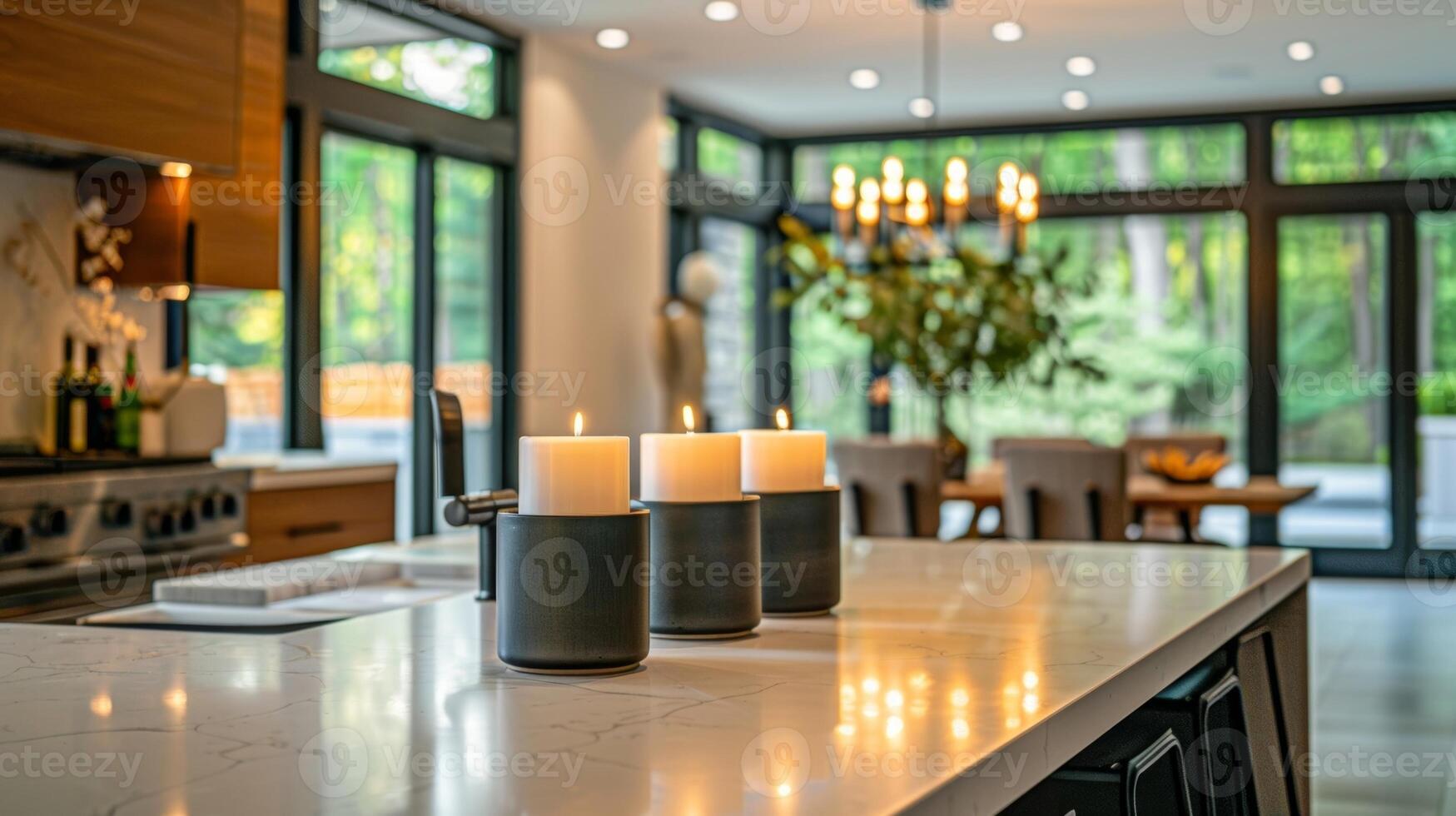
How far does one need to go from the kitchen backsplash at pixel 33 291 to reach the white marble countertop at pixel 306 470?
50 cm

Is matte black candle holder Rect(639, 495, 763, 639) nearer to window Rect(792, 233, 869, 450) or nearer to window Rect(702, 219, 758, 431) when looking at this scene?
window Rect(702, 219, 758, 431)

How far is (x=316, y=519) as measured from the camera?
426 cm

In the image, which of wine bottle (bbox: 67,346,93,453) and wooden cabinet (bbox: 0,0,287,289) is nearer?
wooden cabinet (bbox: 0,0,287,289)

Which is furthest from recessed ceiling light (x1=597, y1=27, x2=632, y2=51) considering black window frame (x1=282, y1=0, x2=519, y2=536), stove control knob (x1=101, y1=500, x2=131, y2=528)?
stove control knob (x1=101, y1=500, x2=131, y2=528)

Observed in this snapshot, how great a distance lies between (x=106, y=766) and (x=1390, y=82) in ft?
26.3

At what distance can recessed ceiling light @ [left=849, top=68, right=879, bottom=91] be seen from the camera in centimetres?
734

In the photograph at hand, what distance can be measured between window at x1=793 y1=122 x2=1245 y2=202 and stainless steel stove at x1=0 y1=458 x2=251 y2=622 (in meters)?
5.74

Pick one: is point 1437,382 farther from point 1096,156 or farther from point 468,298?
point 468,298

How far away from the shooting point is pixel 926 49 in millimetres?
6789

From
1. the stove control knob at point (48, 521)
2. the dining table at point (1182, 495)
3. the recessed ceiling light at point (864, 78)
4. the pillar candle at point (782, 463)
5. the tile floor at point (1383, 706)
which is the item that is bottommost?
the tile floor at point (1383, 706)

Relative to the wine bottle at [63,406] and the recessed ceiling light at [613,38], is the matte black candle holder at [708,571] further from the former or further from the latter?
the recessed ceiling light at [613,38]

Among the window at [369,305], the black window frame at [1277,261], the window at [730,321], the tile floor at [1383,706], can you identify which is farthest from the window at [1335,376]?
the window at [369,305]

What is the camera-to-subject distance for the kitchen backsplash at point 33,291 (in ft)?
12.6

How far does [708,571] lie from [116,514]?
268cm
